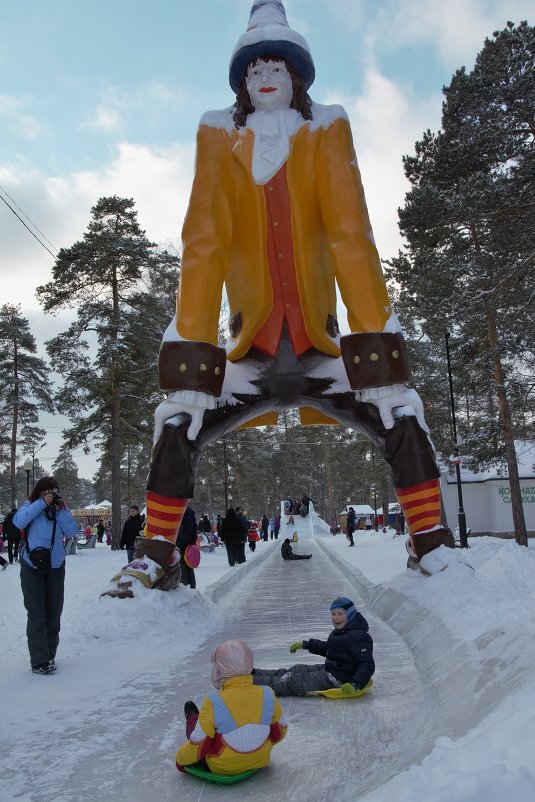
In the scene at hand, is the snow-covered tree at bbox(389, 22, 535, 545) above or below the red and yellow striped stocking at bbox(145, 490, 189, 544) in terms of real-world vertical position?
above

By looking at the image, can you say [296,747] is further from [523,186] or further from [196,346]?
[523,186]

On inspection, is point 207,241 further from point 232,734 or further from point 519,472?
point 519,472

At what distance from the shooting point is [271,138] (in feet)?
17.6

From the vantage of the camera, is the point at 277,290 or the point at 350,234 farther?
the point at 277,290

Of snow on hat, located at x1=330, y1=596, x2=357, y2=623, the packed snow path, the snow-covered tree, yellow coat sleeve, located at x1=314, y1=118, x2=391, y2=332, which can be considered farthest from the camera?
the snow-covered tree

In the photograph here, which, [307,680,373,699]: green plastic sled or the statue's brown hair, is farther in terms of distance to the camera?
the statue's brown hair

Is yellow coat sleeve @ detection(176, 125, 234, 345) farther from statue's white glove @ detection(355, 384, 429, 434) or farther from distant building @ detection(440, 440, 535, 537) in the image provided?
distant building @ detection(440, 440, 535, 537)

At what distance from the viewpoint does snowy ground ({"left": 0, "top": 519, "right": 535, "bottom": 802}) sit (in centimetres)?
172

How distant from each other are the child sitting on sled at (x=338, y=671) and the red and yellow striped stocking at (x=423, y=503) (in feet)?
6.19

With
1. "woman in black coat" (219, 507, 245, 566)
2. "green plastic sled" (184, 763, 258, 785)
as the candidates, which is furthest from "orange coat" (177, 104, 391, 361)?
"woman in black coat" (219, 507, 245, 566)

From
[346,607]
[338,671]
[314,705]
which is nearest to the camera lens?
[314,705]

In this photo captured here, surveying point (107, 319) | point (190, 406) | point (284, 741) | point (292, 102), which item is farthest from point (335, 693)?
point (107, 319)

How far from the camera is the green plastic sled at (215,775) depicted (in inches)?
91.3

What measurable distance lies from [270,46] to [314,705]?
4855 mm
